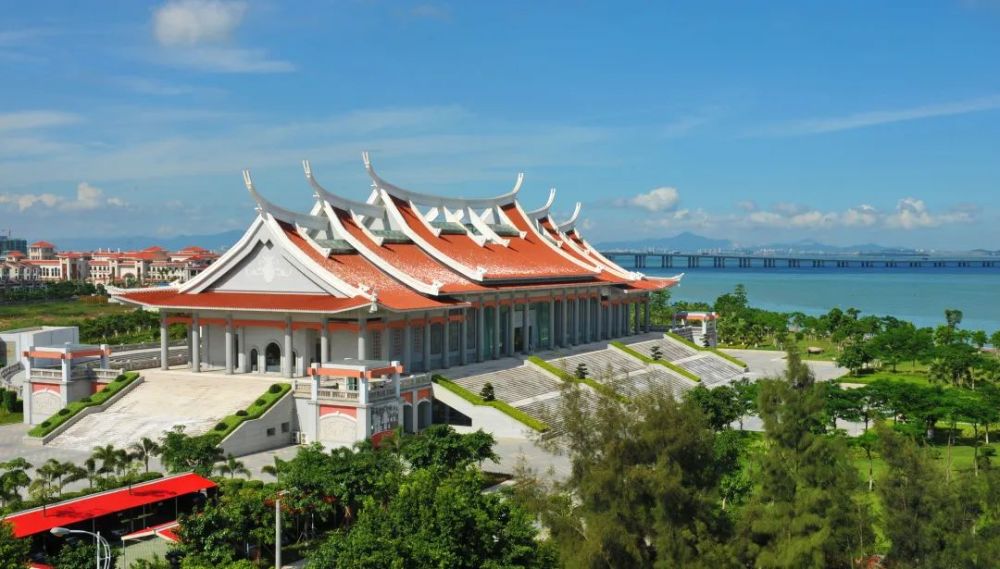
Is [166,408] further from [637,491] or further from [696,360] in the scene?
[696,360]

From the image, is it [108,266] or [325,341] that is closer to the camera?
[325,341]

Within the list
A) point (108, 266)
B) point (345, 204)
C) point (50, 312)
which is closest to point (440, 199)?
point (345, 204)

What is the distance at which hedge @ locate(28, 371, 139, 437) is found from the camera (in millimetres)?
34812

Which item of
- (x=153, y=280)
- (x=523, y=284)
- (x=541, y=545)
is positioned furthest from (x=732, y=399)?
(x=153, y=280)

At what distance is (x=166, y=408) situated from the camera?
35938mm

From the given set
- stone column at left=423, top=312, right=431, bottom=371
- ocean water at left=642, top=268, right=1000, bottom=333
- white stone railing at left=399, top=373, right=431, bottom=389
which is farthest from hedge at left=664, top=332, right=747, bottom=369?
ocean water at left=642, top=268, right=1000, bottom=333

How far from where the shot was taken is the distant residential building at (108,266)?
14304cm

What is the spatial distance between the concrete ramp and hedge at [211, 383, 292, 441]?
0.77 metres

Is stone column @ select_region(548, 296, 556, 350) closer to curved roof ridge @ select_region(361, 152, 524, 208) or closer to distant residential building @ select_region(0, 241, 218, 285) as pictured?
curved roof ridge @ select_region(361, 152, 524, 208)

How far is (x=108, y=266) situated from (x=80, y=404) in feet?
412

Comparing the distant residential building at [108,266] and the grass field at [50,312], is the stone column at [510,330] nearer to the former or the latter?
the grass field at [50,312]

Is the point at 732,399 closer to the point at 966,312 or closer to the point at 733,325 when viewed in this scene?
the point at 733,325

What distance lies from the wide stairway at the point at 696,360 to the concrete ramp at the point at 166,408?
2545cm

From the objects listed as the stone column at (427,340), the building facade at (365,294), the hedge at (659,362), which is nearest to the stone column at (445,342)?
the building facade at (365,294)
